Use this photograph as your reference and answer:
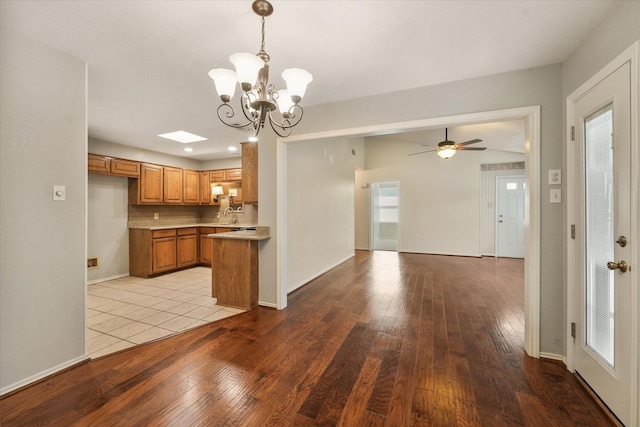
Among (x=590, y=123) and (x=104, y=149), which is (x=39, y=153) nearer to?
(x=104, y=149)

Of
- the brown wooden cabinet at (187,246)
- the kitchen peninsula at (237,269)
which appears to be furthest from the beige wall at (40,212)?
the brown wooden cabinet at (187,246)

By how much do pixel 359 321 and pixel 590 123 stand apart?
2.60 m

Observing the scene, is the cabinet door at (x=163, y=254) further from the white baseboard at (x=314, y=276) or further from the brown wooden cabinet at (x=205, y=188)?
the white baseboard at (x=314, y=276)

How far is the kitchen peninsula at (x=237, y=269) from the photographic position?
3223 mm

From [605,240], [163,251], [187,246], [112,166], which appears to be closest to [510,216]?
[605,240]

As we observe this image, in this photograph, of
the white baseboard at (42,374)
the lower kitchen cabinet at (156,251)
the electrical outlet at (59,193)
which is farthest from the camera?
the lower kitchen cabinet at (156,251)

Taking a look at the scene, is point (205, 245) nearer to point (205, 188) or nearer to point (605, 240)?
point (205, 188)

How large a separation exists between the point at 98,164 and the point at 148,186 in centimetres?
87

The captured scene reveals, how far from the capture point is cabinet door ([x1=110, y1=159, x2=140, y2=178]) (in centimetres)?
459

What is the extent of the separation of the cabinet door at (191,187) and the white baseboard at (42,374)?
421 cm

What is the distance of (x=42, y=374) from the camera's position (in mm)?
1857

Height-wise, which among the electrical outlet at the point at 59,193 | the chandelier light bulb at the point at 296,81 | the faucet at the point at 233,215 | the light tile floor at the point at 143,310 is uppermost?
the chandelier light bulb at the point at 296,81

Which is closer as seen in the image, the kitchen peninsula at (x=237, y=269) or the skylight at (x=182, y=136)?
the kitchen peninsula at (x=237, y=269)

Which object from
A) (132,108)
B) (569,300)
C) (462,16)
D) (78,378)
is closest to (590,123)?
(462,16)
